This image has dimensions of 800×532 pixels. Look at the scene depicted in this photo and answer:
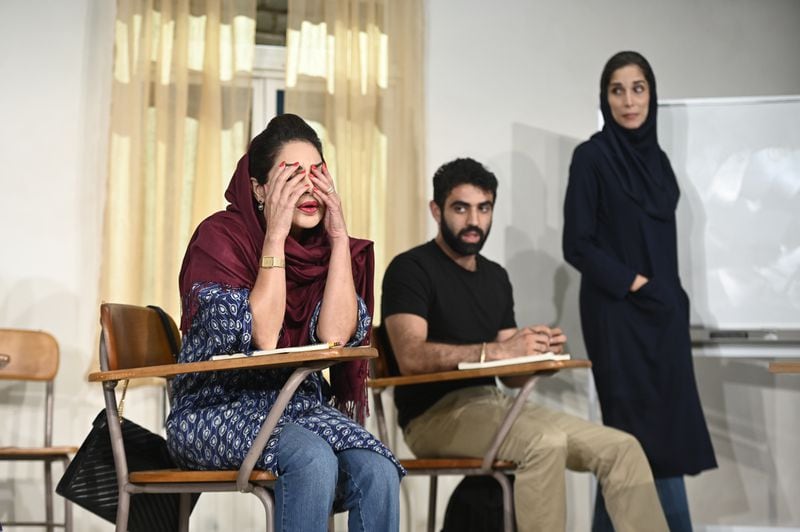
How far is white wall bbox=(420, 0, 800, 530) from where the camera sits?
4000 millimetres

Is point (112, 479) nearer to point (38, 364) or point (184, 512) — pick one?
point (184, 512)

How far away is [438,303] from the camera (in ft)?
9.57

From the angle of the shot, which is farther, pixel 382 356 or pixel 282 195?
pixel 382 356

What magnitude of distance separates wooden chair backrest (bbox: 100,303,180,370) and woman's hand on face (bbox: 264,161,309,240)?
0.37 m

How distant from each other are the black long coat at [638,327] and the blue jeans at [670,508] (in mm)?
64

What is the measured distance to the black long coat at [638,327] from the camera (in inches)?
123

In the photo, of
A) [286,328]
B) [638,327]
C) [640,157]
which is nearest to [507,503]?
[286,328]

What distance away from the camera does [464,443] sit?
2676mm

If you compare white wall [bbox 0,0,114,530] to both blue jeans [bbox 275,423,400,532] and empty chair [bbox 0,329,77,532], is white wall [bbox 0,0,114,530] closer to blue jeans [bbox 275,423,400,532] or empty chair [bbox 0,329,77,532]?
empty chair [bbox 0,329,77,532]

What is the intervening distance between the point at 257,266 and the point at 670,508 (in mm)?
1723

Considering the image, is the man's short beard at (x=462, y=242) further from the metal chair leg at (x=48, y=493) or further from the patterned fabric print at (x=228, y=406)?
the metal chair leg at (x=48, y=493)

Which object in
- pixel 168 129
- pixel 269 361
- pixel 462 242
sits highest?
pixel 168 129

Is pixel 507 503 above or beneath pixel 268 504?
beneath

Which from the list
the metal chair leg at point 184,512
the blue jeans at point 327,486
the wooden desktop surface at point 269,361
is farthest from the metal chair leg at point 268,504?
the metal chair leg at point 184,512
